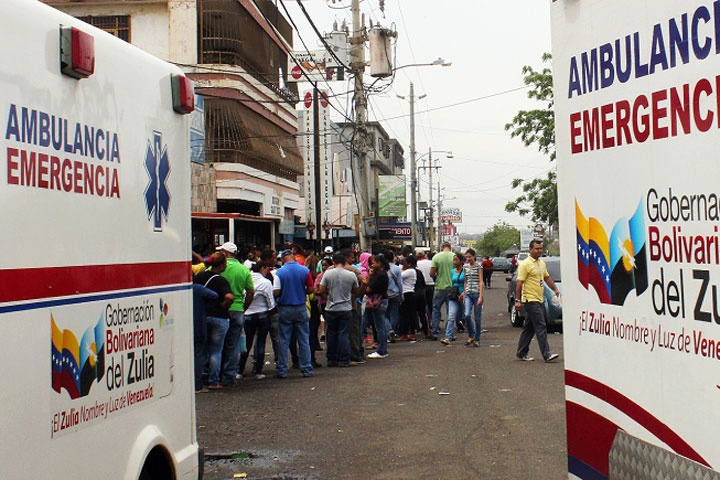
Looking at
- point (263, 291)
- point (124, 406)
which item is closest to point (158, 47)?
point (263, 291)

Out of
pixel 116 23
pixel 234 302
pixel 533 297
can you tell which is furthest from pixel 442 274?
pixel 116 23

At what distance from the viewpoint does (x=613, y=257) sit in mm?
3605

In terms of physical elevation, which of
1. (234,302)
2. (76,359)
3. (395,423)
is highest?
(76,359)

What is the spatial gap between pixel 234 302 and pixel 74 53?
360 inches

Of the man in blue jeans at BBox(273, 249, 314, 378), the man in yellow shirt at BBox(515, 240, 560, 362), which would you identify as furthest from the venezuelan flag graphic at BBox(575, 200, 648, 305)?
the man in yellow shirt at BBox(515, 240, 560, 362)

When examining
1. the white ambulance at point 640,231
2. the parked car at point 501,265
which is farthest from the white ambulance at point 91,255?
the parked car at point 501,265

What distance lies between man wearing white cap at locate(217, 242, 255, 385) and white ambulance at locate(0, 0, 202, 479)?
7.54m

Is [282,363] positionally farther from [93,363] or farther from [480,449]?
[93,363]

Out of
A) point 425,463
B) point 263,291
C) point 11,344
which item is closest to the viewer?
point 11,344

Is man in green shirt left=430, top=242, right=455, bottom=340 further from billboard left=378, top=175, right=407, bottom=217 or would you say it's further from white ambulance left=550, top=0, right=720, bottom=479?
billboard left=378, top=175, right=407, bottom=217

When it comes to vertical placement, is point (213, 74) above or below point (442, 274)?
above

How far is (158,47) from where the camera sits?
3469cm

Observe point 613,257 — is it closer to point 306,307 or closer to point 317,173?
point 306,307

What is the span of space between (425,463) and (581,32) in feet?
16.5
